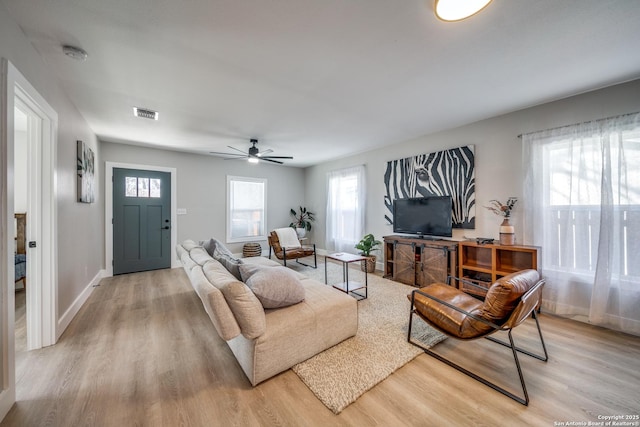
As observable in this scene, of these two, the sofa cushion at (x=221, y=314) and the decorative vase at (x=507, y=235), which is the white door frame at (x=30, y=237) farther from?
the decorative vase at (x=507, y=235)

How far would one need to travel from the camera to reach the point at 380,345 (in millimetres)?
2168

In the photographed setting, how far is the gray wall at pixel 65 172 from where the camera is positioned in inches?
65.2

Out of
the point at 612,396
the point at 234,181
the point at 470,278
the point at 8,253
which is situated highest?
the point at 234,181

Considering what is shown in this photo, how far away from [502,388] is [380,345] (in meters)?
0.87

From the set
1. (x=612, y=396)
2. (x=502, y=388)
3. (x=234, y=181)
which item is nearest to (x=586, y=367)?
(x=612, y=396)

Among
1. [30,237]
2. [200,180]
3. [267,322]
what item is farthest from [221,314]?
[200,180]

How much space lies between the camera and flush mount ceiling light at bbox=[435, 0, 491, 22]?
4.26 feet

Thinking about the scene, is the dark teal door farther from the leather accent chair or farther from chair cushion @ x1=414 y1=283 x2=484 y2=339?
chair cushion @ x1=414 y1=283 x2=484 y2=339

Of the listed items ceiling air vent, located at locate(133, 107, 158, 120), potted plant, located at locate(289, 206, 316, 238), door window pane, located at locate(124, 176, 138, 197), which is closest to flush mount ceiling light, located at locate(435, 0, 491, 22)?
ceiling air vent, located at locate(133, 107, 158, 120)

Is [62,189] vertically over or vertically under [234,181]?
under

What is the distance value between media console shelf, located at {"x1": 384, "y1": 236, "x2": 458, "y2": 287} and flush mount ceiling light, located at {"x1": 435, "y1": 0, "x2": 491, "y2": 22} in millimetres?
2796

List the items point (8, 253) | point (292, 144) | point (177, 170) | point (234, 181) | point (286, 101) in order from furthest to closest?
1. point (234, 181)
2. point (177, 170)
3. point (292, 144)
4. point (286, 101)
5. point (8, 253)

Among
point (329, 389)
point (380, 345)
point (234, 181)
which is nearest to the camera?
point (329, 389)

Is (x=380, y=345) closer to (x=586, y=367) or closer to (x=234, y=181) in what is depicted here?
(x=586, y=367)
